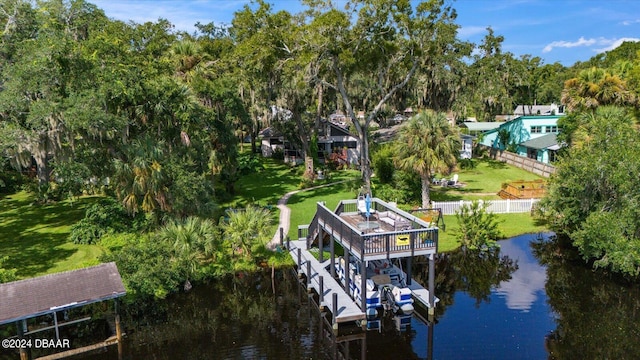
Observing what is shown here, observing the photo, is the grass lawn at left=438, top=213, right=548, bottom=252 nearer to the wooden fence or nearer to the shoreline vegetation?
the shoreline vegetation

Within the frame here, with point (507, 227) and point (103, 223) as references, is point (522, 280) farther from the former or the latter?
point (103, 223)

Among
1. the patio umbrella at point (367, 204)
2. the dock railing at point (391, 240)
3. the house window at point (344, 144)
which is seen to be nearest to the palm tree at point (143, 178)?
the dock railing at point (391, 240)

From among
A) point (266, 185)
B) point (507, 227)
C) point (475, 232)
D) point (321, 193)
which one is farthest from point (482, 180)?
point (266, 185)

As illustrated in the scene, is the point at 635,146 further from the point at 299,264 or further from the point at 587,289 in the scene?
the point at 299,264

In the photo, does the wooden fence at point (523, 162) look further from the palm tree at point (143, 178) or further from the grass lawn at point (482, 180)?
the palm tree at point (143, 178)

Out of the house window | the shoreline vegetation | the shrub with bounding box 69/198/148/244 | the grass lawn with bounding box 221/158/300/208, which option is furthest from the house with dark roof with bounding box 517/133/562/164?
the shrub with bounding box 69/198/148/244

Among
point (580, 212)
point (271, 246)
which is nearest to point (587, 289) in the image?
point (580, 212)
